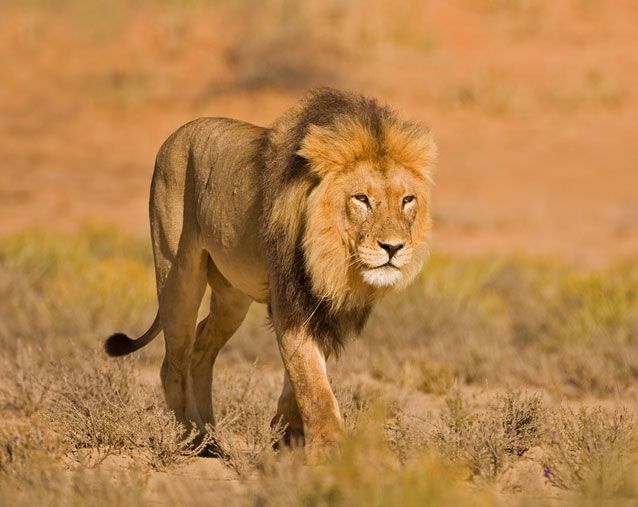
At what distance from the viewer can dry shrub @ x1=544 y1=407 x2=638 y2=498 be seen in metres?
4.70

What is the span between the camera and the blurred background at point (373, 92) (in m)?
17.8

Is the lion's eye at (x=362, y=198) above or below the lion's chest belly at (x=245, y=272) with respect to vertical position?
above

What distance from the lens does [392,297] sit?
10898 millimetres

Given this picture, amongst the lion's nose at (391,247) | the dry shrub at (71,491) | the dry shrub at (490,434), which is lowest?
the dry shrub at (490,434)

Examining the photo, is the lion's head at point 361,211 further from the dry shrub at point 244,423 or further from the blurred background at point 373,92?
the blurred background at point 373,92

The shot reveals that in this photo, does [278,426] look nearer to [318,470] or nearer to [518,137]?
[318,470]

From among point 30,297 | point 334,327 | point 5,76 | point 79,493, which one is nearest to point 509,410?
point 334,327

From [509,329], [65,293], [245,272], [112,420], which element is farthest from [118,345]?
[509,329]

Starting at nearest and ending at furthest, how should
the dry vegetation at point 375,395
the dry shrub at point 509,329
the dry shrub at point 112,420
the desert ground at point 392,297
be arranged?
the dry vegetation at point 375,395, the desert ground at point 392,297, the dry shrub at point 112,420, the dry shrub at point 509,329

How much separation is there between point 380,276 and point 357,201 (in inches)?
13.9

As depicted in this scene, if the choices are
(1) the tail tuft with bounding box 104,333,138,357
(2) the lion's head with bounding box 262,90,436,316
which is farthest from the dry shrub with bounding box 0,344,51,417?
(2) the lion's head with bounding box 262,90,436,316

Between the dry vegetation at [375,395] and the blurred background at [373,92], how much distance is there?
4306 millimetres

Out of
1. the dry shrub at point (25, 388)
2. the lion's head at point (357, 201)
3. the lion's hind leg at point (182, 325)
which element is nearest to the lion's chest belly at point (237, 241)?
the lion's hind leg at point (182, 325)

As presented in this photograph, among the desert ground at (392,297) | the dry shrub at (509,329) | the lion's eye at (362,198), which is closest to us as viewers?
the desert ground at (392,297)
